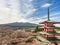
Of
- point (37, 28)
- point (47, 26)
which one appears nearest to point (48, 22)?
point (47, 26)

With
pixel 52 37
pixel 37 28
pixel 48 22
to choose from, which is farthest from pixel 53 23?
pixel 37 28

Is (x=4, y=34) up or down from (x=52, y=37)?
up

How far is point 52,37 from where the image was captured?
14.8m

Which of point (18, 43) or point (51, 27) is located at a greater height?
point (51, 27)

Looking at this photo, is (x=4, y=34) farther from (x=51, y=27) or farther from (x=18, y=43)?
(x=51, y=27)

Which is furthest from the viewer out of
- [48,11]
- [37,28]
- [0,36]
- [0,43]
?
[37,28]

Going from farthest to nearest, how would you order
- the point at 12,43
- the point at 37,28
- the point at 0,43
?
the point at 37,28, the point at 12,43, the point at 0,43

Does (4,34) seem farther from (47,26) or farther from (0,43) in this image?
(47,26)

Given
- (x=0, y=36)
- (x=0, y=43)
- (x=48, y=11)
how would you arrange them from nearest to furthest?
1. (x=0, y=43)
2. (x=0, y=36)
3. (x=48, y=11)

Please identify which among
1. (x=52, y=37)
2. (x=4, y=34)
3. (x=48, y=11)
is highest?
(x=48, y=11)

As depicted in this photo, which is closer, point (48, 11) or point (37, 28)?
point (48, 11)

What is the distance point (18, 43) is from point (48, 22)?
629cm

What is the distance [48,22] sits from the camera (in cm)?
1549

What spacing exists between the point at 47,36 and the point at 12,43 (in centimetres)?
576
